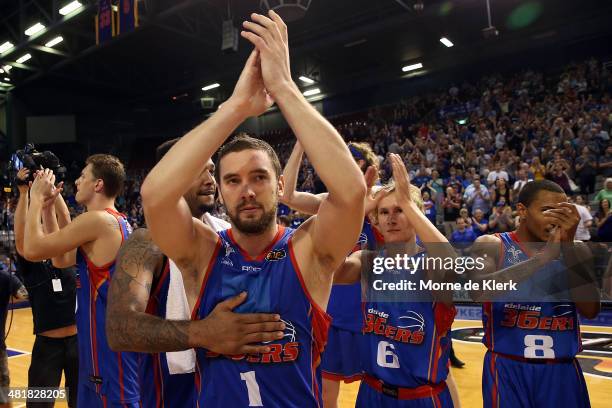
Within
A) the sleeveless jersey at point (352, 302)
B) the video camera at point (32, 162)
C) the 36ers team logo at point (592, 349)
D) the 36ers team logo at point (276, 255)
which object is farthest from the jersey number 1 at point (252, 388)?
the 36ers team logo at point (592, 349)

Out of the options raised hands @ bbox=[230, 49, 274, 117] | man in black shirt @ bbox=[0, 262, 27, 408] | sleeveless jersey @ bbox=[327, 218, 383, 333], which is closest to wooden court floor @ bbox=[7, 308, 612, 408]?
man in black shirt @ bbox=[0, 262, 27, 408]

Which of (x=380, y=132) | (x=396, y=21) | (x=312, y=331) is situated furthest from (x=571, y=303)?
(x=380, y=132)

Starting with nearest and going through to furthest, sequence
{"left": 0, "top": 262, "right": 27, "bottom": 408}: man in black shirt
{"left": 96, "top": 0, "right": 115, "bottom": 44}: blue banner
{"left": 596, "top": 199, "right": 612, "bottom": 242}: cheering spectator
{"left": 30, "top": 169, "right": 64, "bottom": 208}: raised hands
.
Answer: {"left": 30, "top": 169, "right": 64, "bottom": 208}: raised hands
{"left": 0, "top": 262, "right": 27, "bottom": 408}: man in black shirt
{"left": 596, "top": 199, "right": 612, "bottom": 242}: cheering spectator
{"left": 96, "top": 0, "right": 115, "bottom": 44}: blue banner

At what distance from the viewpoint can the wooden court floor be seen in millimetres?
4527

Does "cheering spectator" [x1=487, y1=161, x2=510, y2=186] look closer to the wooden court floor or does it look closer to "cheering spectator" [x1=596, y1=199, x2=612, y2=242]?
"cheering spectator" [x1=596, y1=199, x2=612, y2=242]

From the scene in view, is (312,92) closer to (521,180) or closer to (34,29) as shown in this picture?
(34,29)

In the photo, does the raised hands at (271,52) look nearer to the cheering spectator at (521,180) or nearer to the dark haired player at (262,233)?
the dark haired player at (262,233)

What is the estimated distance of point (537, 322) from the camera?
100 inches

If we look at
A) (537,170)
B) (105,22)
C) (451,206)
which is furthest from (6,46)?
(537,170)

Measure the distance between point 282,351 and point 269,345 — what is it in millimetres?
50

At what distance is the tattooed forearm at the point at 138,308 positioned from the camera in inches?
60.7

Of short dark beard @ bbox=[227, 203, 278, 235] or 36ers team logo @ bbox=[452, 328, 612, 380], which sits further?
36ers team logo @ bbox=[452, 328, 612, 380]

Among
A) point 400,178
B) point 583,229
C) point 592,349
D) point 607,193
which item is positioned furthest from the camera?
point 607,193

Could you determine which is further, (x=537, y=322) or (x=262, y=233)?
(x=537, y=322)
